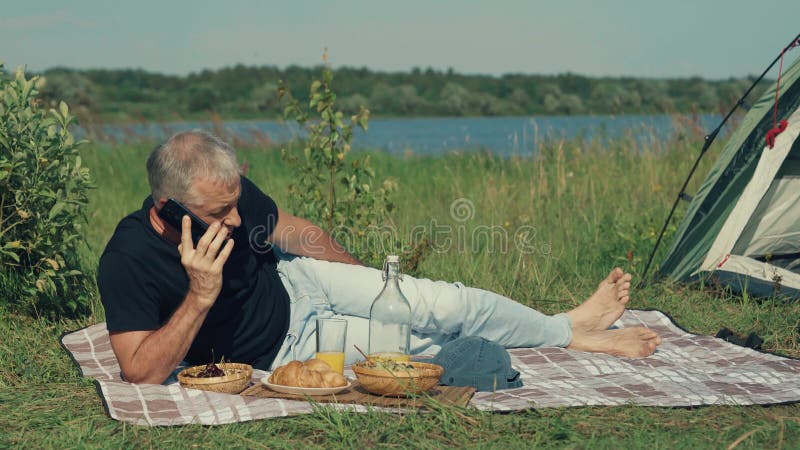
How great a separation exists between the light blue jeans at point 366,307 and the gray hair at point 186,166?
30.4 inches

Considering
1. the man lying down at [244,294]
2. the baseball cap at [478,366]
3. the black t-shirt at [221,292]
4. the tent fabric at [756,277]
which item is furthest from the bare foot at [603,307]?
the black t-shirt at [221,292]

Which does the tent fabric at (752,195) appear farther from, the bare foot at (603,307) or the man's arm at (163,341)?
the man's arm at (163,341)

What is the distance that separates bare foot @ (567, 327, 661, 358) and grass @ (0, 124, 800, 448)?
77 centimetres

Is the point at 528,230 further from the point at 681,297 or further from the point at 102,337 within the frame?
the point at 102,337

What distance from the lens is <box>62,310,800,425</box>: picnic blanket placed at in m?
3.37

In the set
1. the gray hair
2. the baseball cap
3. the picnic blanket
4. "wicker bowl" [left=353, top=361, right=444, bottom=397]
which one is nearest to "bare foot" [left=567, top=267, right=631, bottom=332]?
the picnic blanket

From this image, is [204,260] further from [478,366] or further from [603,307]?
[603,307]

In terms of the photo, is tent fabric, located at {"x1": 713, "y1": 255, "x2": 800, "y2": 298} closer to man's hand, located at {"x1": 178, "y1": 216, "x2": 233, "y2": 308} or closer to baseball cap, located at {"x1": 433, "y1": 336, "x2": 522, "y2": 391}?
baseball cap, located at {"x1": 433, "y1": 336, "x2": 522, "y2": 391}

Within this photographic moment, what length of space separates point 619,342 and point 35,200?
317 cm

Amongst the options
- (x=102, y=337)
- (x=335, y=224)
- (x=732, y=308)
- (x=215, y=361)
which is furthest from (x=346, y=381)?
(x=732, y=308)

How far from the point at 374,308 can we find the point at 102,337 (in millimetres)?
1569

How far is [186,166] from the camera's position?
355 centimetres

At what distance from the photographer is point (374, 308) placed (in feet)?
12.6

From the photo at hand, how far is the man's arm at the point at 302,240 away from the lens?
4281 mm
